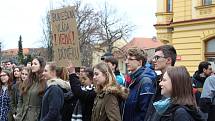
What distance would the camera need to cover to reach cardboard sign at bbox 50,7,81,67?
7426 mm

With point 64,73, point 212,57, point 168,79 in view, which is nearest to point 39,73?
point 64,73

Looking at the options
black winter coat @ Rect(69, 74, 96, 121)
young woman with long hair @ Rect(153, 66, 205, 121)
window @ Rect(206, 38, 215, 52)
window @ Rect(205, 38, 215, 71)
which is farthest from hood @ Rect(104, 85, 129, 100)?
window @ Rect(206, 38, 215, 52)

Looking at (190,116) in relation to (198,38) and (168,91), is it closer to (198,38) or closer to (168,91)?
(168,91)

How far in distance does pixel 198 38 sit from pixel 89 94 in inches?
554

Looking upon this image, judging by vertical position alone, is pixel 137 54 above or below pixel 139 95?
above

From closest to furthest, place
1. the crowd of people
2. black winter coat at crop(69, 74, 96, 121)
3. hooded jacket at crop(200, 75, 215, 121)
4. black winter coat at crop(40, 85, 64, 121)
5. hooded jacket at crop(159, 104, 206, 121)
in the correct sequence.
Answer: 1. hooded jacket at crop(159, 104, 206, 121)
2. the crowd of people
3. black winter coat at crop(69, 74, 96, 121)
4. black winter coat at crop(40, 85, 64, 121)
5. hooded jacket at crop(200, 75, 215, 121)

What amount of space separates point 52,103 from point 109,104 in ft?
4.28

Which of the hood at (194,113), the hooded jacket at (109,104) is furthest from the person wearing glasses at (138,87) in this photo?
the hood at (194,113)

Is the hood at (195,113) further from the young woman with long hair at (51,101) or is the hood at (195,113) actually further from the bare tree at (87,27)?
the bare tree at (87,27)

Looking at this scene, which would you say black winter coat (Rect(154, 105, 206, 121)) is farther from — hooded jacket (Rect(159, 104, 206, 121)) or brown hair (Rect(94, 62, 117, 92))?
brown hair (Rect(94, 62, 117, 92))

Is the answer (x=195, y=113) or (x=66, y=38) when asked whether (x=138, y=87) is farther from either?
(x=66, y=38)

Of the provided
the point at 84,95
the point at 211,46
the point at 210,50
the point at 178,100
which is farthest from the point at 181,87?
the point at 210,50

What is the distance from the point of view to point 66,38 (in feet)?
25.0

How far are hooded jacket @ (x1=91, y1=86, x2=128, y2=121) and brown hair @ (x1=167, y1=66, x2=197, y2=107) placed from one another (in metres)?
1.69
